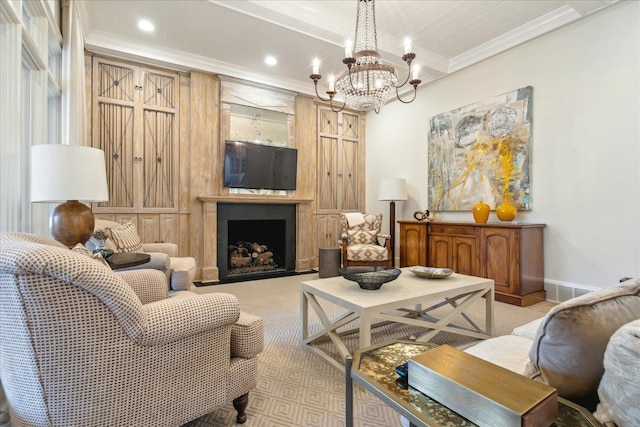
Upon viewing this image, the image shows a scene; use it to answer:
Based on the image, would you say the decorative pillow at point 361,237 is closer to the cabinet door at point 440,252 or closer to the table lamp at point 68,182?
the cabinet door at point 440,252

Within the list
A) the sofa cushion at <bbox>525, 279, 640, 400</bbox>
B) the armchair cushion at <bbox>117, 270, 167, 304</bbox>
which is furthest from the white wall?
the armchair cushion at <bbox>117, 270, 167, 304</bbox>

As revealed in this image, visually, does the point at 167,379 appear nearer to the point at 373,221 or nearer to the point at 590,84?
the point at 373,221

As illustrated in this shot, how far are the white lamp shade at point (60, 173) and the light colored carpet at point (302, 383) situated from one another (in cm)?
142

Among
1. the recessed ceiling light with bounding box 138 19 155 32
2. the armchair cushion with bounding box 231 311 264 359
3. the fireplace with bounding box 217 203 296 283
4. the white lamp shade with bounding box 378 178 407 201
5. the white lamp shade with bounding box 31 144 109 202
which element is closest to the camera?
the armchair cushion with bounding box 231 311 264 359

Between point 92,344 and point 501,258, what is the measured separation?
356 cm

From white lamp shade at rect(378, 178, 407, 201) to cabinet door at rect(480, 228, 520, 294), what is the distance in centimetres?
149

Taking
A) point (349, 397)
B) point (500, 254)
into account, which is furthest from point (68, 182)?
point (500, 254)

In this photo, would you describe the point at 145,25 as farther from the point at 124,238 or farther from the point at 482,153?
the point at 482,153

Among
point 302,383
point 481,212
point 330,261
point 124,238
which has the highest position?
point 481,212

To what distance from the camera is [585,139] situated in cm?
316

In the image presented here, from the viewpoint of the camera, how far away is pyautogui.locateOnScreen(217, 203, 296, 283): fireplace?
14.6ft

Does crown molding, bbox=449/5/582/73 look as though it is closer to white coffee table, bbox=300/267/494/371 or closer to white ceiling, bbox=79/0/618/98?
white ceiling, bbox=79/0/618/98

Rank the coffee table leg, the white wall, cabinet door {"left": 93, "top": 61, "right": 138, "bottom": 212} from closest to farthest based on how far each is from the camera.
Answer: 1. the coffee table leg
2. the white wall
3. cabinet door {"left": 93, "top": 61, "right": 138, "bottom": 212}

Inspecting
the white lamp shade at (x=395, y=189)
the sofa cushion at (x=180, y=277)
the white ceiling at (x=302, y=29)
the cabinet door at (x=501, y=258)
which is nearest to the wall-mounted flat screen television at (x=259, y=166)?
the white ceiling at (x=302, y=29)
